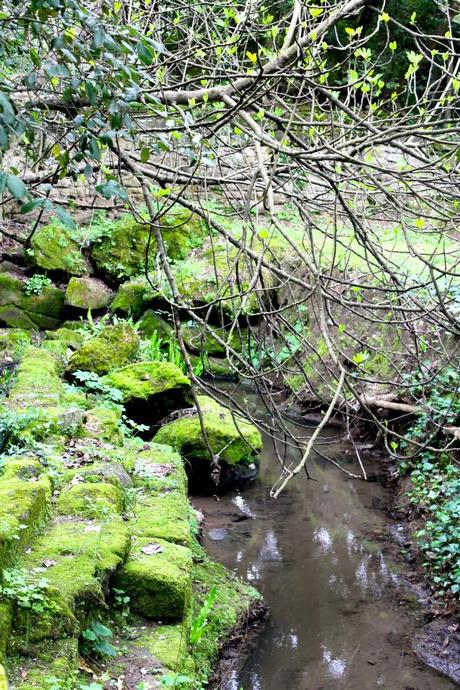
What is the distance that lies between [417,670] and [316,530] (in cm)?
212

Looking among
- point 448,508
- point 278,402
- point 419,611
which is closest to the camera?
point 419,611

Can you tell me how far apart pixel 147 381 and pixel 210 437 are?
3.11 ft

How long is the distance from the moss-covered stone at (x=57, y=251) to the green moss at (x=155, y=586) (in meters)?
9.15

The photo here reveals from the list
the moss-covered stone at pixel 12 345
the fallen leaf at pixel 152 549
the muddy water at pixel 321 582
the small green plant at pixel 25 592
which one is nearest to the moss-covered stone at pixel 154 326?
the moss-covered stone at pixel 12 345

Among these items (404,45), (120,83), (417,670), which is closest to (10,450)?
(120,83)

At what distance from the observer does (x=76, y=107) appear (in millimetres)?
3246

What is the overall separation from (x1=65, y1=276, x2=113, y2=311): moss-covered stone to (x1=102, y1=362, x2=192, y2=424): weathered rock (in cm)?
432

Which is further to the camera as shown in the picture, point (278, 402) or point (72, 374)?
point (278, 402)

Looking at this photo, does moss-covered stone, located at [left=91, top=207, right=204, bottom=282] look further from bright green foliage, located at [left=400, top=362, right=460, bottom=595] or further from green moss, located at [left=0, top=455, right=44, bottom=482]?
green moss, located at [left=0, top=455, right=44, bottom=482]

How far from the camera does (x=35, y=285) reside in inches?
469

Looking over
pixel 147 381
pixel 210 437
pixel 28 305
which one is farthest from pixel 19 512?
pixel 28 305

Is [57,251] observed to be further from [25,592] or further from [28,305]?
[25,592]

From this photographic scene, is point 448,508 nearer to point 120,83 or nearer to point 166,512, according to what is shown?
point 166,512

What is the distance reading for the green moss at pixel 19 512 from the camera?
3.26 m
